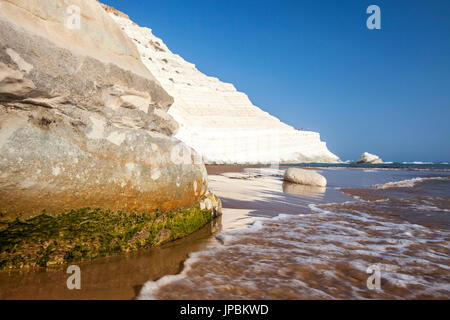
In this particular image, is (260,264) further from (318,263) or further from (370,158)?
(370,158)

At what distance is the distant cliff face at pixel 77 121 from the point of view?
203 centimetres

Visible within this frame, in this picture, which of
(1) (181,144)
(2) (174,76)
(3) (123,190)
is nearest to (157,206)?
(3) (123,190)

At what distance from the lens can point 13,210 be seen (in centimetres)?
198

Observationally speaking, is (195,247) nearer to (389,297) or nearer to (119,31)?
(389,297)

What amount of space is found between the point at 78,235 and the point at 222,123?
34.9 m

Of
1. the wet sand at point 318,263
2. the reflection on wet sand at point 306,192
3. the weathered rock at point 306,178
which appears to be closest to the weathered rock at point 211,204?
the wet sand at point 318,263

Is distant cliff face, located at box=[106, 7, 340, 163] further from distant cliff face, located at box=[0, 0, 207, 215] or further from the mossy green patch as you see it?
the mossy green patch

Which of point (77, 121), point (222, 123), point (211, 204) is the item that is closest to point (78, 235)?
point (77, 121)

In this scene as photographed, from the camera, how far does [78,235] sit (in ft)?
7.68

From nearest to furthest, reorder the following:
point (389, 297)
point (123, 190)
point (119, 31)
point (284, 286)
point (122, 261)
Answer: point (389, 297), point (284, 286), point (122, 261), point (123, 190), point (119, 31)

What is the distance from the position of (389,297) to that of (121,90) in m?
3.19

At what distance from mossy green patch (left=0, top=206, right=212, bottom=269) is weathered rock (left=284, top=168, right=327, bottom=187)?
807 cm

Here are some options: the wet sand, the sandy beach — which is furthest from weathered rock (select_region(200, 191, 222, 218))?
the wet sand

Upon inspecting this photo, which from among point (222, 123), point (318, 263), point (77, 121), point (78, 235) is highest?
point (222, 123)
